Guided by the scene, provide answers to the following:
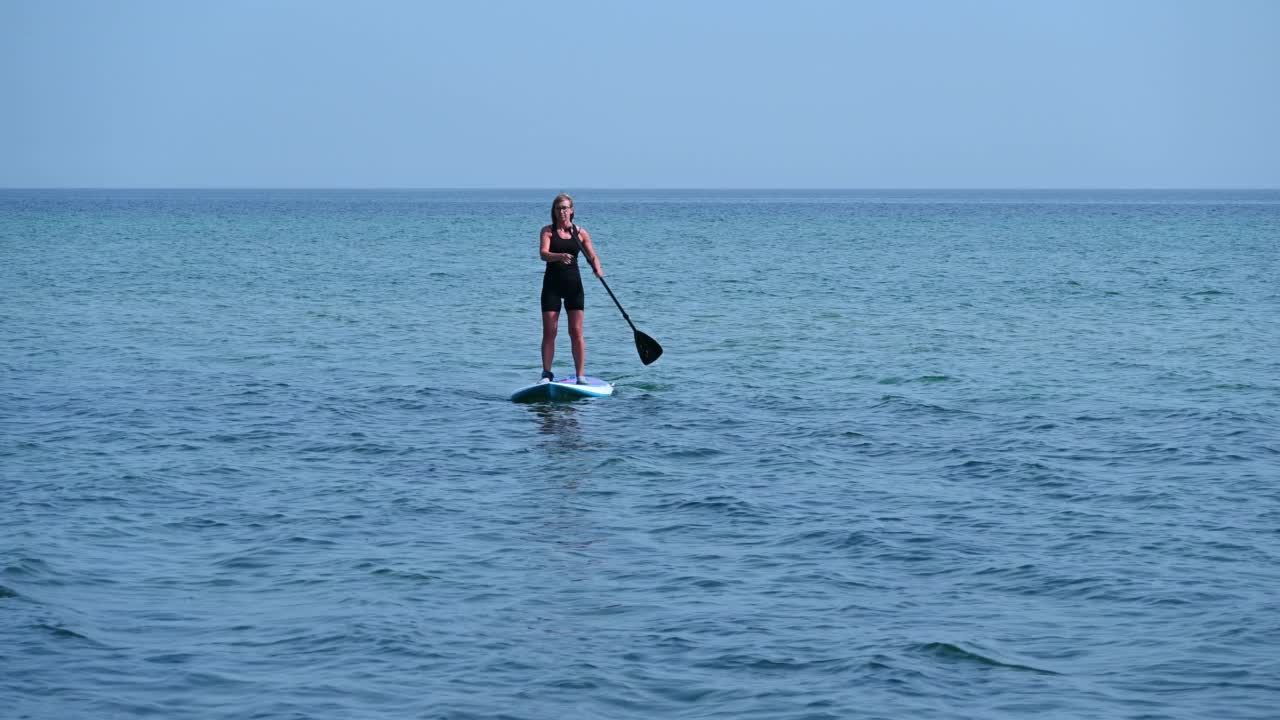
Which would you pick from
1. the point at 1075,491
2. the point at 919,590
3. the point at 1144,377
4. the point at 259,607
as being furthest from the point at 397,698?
the point at 1144,377

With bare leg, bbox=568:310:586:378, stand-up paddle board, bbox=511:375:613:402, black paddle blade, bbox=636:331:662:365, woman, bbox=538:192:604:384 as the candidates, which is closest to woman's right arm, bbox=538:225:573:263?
woman, bbox=538:192:604:384

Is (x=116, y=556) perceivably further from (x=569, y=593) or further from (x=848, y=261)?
(x=848, y=261)

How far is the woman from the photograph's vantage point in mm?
16844

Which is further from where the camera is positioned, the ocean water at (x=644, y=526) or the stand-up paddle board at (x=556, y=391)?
the stand-up paddle board at (x=556, y=391)

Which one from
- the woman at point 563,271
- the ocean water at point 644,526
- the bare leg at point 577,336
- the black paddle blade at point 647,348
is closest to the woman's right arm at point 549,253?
the woman at point 563,271

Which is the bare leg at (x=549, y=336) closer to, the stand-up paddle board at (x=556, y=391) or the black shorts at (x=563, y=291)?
the black shorts at (x=563, y=291)

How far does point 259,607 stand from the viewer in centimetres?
915

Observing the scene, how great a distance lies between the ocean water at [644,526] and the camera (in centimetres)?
790

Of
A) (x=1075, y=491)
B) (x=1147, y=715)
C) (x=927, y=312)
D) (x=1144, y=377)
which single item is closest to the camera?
(x=1147, y=715)

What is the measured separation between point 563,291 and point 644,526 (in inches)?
247

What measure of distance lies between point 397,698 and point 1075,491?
7.07 meters

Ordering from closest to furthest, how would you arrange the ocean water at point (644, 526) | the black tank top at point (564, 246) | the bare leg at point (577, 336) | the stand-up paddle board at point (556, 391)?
the ocean water at point (644, 526) < the black tank top at point (564, 246) < the bare leg at point (577, 336) < the stand-up paddle board at point (556, 391)

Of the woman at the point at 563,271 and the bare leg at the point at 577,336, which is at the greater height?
the woman at the point at 563,271

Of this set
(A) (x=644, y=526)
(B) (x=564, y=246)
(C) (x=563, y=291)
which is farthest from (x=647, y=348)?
(A) (x=644, y=526)
